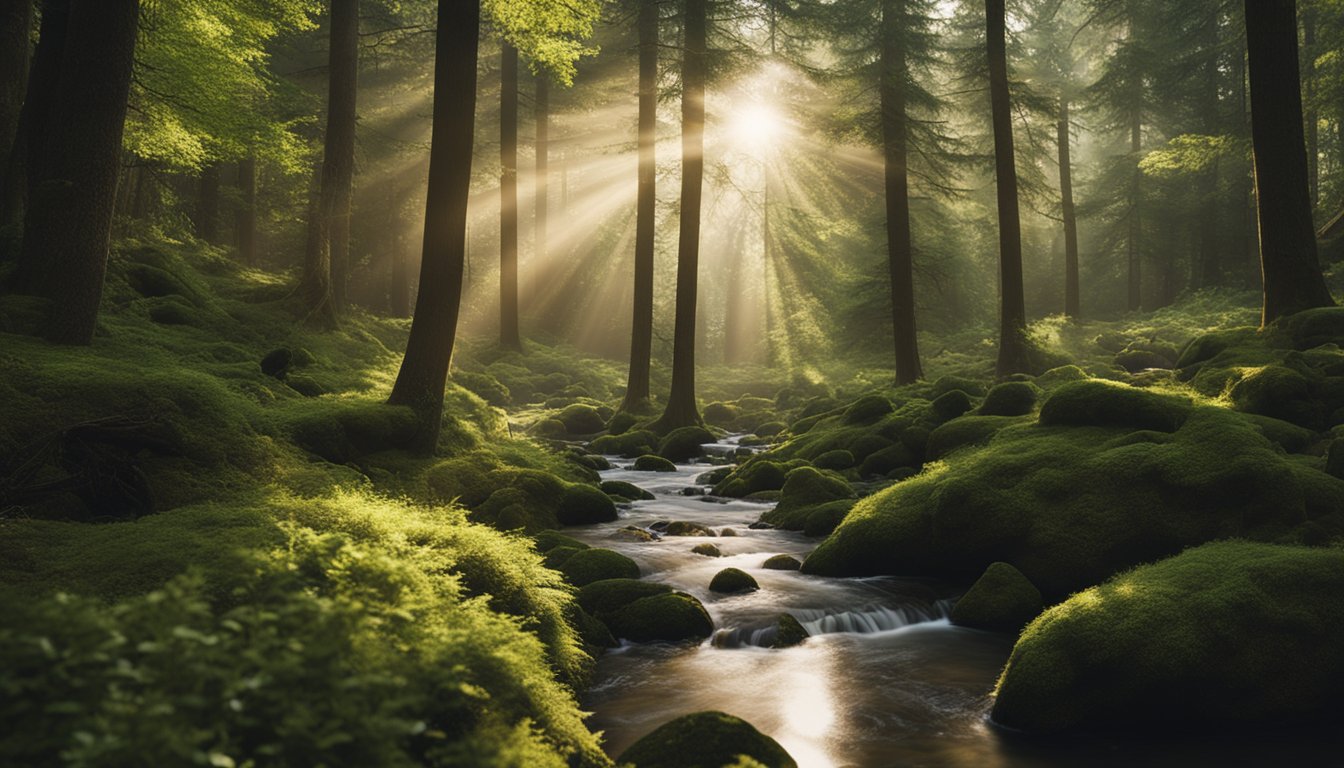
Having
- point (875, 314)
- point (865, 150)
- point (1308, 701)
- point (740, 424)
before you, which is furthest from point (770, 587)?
point (865, 150)

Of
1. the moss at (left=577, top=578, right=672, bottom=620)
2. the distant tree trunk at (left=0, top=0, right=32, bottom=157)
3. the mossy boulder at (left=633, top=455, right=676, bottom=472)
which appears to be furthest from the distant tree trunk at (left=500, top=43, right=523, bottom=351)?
the moss at (left=577, top=578, right=672, bottom=620)

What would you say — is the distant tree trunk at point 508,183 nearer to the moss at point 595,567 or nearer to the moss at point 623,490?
the moss at point 623,490

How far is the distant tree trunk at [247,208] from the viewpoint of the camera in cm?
2900

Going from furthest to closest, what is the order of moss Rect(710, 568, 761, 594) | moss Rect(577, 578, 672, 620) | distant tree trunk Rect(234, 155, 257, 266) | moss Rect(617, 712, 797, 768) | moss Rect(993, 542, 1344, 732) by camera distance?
1. distant tree trunk Rect(234, 155, 257, 266)
2. moss Rect(710, 568, 761, 594)
3. moss Rect(577, 578, 672, 620)
4. moss Rect(993, 542, 1344, 732)
5. moss Rect(617, 712, 797, 768)

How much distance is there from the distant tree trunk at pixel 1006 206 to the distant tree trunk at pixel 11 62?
17319 mm

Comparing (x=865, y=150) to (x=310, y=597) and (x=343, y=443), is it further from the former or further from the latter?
(x=310, y=597)

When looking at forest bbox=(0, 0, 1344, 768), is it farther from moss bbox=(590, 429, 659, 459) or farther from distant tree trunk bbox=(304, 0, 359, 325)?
moss bbox=(590, 429, 659, 459)

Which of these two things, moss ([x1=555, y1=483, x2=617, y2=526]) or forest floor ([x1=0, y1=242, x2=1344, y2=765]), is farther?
moss ([x1=555, y1=483, x2=617, y2=526])

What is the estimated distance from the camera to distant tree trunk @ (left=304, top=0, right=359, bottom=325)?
1794cm

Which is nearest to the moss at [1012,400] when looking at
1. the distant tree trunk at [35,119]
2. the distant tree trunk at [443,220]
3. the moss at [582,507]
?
the moss at [582,507]

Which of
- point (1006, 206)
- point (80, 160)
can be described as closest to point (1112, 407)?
point (1006, 206)

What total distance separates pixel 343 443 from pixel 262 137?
873 cm

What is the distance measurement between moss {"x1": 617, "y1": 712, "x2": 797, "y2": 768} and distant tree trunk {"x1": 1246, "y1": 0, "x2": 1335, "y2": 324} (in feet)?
39.3

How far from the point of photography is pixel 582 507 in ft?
39.8
